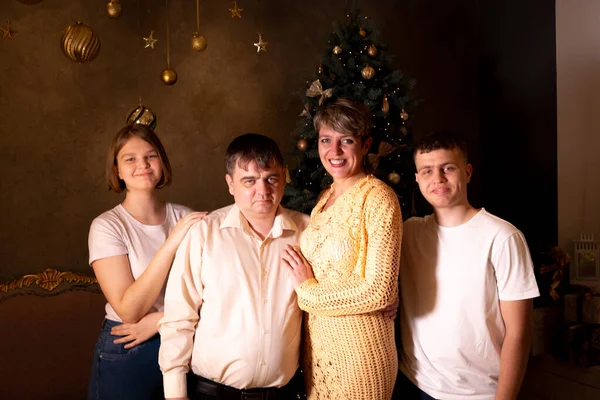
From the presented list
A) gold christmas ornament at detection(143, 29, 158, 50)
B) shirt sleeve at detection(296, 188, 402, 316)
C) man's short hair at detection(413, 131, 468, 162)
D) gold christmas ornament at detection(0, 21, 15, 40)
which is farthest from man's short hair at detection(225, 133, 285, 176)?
gold christmas ornament at detection(0, 21, 15, 40)

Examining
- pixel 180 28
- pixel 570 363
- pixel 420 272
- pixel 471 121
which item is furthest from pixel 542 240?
pixel 180 28

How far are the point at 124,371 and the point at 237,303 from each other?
2.06ft

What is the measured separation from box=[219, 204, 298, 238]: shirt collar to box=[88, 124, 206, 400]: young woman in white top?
12 cm

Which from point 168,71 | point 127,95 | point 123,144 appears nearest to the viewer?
point 123,144

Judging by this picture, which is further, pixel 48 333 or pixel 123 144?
pixel 48 333

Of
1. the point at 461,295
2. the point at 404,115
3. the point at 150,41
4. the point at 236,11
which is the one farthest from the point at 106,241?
the point at 236,11

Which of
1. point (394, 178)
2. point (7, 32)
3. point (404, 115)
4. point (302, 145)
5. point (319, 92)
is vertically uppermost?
point (7, 32)

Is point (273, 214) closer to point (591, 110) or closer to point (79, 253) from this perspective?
point (79, 253)

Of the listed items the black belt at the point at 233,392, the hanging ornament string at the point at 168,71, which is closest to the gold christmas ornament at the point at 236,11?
the hanging ornament string at the point at 168,71

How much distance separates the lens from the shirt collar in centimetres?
210

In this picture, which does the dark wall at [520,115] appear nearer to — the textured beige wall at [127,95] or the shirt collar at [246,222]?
the textured beige wall at [127,95]

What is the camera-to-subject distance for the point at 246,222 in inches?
83.5

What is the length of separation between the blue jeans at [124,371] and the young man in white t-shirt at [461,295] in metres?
1.04

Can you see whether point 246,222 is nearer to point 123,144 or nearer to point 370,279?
point 370,279
